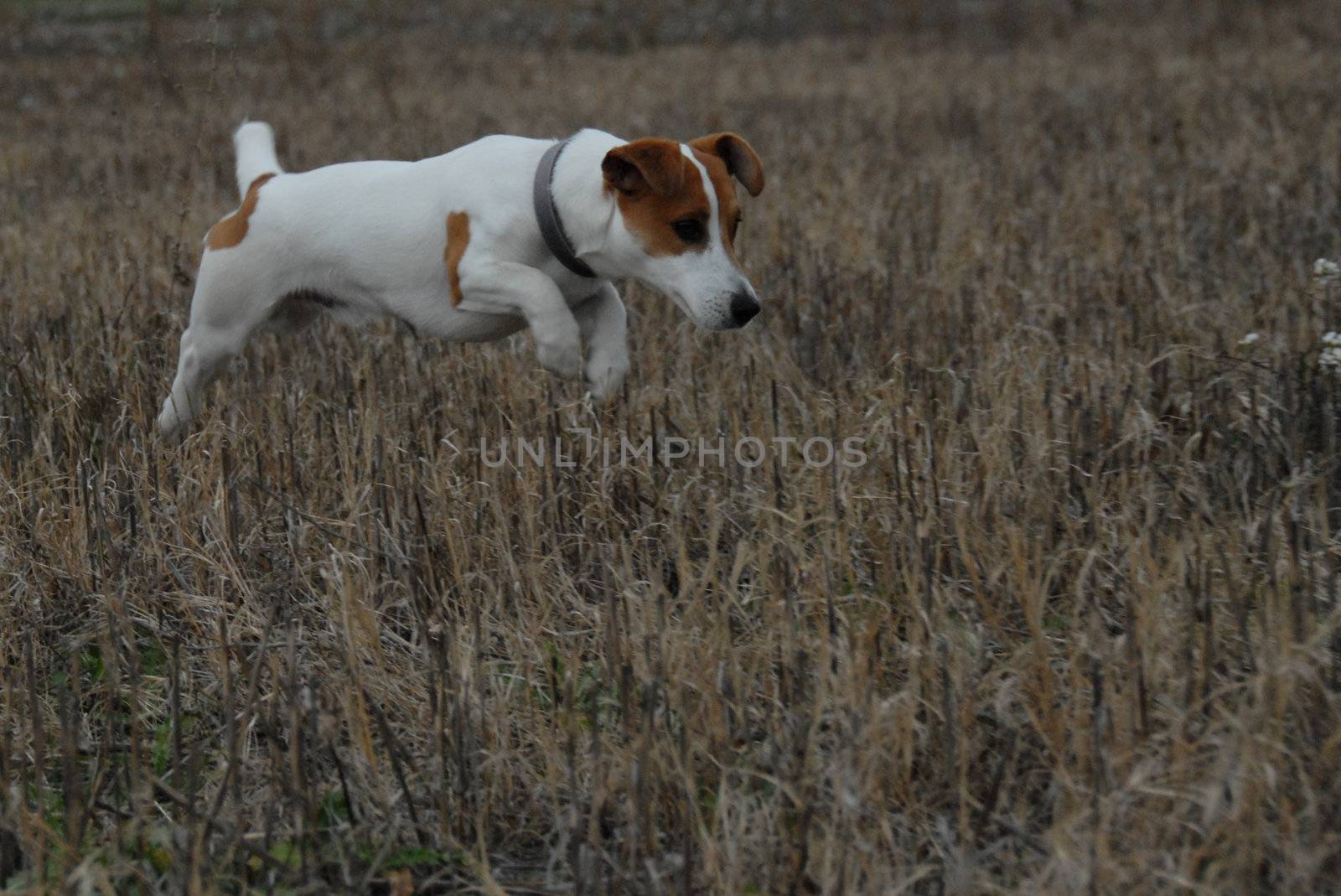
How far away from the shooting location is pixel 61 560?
2.99m

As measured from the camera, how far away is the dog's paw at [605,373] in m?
3.55

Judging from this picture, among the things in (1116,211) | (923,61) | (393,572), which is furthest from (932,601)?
(923,61)

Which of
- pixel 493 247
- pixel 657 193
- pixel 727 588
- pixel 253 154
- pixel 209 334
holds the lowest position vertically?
pixel 727 588

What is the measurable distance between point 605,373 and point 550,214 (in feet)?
1.32

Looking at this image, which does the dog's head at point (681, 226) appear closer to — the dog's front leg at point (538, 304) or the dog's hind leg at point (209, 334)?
the dog's front leg at point (538, 304)

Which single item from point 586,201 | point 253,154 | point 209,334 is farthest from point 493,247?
point 253,154

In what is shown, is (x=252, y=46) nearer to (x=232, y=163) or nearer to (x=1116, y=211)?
(x=232, y=163)

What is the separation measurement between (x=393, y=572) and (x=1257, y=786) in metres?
1.68

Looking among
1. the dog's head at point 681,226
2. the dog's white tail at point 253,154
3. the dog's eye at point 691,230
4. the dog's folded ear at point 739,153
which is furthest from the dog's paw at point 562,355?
the dog's white tail at point 253,154

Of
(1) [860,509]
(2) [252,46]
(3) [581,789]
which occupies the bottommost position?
(3) [581,789]

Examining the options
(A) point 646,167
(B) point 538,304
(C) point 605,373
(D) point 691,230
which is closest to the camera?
(A) point 646,167

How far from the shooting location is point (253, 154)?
420 cm

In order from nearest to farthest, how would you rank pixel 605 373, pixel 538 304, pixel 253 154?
pixel 538 304, pixel 605 373, pixel 253 154

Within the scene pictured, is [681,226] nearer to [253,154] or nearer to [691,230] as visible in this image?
[691,230]
